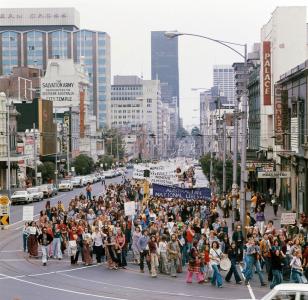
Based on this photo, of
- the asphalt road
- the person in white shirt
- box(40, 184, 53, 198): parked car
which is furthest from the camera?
box(40, 184, 53, 198): parked car

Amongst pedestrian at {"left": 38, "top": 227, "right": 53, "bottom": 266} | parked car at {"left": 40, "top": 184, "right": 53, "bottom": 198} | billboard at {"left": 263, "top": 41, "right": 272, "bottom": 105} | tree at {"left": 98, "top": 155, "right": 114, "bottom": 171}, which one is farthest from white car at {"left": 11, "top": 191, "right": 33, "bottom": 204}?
tree at {"left": 98, "top": 155, "right": 114, "bottom": 171}

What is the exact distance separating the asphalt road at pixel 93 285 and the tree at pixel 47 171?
67.9 m

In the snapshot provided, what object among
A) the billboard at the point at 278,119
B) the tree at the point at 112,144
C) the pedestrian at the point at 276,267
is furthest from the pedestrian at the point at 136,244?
the tree at the point at 112,144

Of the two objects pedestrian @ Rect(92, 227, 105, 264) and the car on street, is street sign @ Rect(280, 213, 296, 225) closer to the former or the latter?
pedestrian @ Rect(92, 227, 105, 264)

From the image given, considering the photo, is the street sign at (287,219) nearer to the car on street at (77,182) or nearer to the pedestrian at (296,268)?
the pedestrian at (296,268)

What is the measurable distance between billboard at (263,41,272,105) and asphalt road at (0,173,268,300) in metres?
33.6

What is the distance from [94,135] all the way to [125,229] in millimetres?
140635

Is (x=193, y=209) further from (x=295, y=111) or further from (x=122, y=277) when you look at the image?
(x=122, y=277)

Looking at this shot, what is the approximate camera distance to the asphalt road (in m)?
21.5

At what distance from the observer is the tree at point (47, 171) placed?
96.2m

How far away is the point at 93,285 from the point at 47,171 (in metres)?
74.2

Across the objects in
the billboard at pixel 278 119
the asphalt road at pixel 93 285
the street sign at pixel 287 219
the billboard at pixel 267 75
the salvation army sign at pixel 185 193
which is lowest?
the asphalt road at pixel 93 285

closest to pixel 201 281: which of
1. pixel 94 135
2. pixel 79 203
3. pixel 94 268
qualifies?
pixel 94 268

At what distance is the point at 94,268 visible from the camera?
27062 mm
